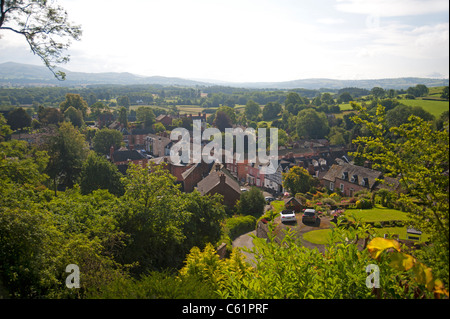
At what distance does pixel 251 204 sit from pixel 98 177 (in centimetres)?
1472

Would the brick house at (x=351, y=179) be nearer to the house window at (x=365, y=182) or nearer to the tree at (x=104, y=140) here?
the house window at (x=365, y=182)

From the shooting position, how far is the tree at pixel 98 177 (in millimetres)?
27734

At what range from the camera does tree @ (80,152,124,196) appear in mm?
27734

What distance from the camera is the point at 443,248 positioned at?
541 cm

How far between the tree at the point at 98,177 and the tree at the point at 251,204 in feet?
39.2

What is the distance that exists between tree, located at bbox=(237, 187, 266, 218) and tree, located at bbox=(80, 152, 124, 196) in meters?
→ 11.9

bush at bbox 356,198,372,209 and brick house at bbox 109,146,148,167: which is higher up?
brick house at bbox 109,146,148,167

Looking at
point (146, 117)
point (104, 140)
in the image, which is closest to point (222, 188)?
point (104, 140)

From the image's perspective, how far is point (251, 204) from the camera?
31.4 m

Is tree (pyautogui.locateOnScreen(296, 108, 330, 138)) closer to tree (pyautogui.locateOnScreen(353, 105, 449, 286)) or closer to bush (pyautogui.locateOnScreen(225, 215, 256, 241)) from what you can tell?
bush (pyautogui.locateOnScreen(225, 215, 256, 241))

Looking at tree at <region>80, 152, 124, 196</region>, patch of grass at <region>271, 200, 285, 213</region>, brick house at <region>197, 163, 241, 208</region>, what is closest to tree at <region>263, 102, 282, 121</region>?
patch of grass at <region>271, 200, 285, 213</region>

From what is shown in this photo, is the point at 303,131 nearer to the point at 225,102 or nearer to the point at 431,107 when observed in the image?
the point at 431,107

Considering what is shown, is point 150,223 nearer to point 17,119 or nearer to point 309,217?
point 309,217

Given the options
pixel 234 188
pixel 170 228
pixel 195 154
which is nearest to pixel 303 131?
pixel 195 154
